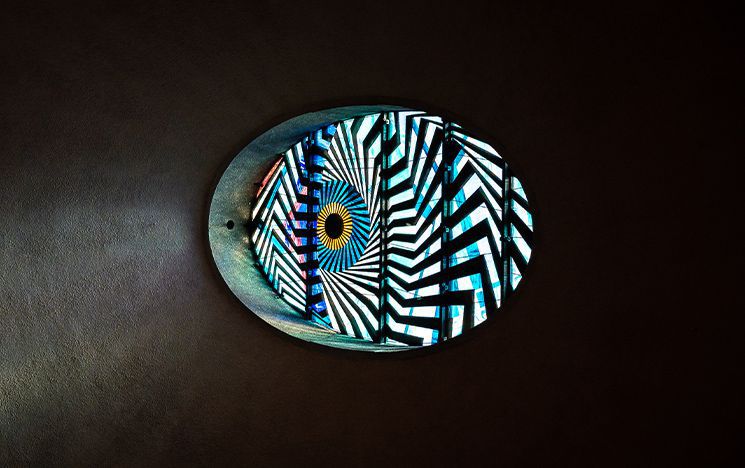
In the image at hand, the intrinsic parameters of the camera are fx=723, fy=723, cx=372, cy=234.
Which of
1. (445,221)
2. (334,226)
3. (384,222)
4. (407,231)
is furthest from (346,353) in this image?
(334,226)

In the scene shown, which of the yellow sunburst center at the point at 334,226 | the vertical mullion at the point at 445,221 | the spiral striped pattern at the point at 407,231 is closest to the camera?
the spiral striped pattern at the point at 407,231

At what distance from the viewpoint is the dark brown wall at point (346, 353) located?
293 cm

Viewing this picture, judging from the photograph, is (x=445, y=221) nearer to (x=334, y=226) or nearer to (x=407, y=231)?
(x=407, y=231)

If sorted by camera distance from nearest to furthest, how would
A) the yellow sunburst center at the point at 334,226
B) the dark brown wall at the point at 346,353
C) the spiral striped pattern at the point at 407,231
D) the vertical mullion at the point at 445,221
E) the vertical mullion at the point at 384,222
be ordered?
the dark brown wall at the point at 346,353 → the spiral striped pattern at the point at 407,231 → the vertical mullion at the point at 445,221 → the vertical mullion at the point at 384,222 → the yellow sunburst center at the point at 334,226

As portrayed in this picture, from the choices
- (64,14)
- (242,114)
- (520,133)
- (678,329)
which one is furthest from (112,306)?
(678,329)

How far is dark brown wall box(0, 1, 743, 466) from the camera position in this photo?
2.93 metres

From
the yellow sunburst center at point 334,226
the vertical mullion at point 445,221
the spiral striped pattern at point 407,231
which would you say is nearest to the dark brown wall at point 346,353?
the spiral striped pattern at point 407,231

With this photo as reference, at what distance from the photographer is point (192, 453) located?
400 cm

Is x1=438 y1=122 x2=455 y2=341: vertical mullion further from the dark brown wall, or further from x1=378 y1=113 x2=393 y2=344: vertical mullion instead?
the dark brown wall

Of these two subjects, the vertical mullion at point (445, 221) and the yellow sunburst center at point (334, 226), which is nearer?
the vertical mullion at point (445, 221)

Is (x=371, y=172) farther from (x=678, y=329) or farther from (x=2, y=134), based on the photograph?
(x=678, y=329)

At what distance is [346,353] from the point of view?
3768 mm

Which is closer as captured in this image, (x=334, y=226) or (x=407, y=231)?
(x=407, y=231)

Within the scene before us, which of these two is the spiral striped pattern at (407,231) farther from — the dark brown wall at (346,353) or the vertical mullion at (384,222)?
the dark brown wall at (346,353)
